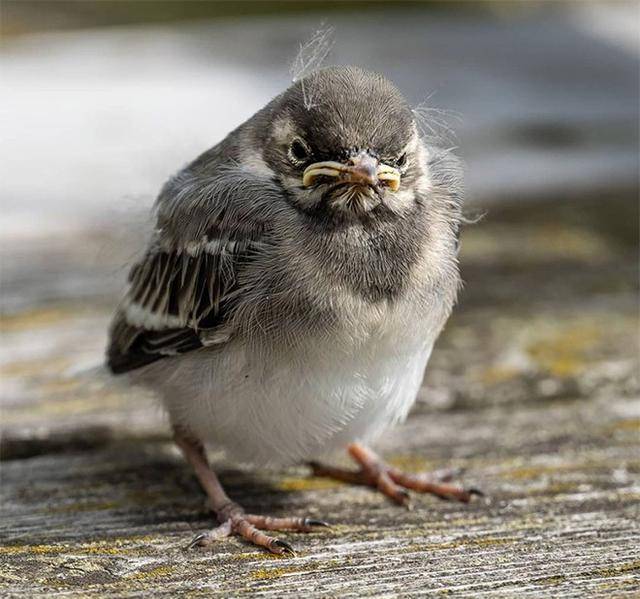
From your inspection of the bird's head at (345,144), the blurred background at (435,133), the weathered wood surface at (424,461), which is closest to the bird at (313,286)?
the bird's head at (345,144)

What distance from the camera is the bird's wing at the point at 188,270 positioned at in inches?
→ 118

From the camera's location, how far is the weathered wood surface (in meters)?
2.34

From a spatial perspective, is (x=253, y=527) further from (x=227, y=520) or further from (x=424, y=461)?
(x=424, y=461)

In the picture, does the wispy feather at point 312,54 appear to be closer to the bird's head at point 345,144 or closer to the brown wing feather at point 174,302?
the bird's head at point 345,144

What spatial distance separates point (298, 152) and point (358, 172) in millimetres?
274

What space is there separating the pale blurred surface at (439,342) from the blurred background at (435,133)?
1 cm

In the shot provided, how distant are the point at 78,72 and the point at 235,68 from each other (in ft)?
2.56

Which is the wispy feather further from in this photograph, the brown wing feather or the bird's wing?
the brown wing feather

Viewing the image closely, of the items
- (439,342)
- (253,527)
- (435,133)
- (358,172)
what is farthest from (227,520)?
(435,133)

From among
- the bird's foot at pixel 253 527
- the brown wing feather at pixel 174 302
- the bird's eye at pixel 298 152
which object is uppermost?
the bird's eye at pixel 298 152

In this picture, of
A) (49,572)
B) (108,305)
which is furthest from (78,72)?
(49,572)

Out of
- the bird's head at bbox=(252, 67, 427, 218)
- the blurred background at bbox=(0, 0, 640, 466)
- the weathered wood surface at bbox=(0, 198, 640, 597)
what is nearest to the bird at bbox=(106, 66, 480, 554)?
the bird's head at bbox=(252, 67, 427, 218)

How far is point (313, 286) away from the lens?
2.89 m

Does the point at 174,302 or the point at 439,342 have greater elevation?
the point at 174,302
